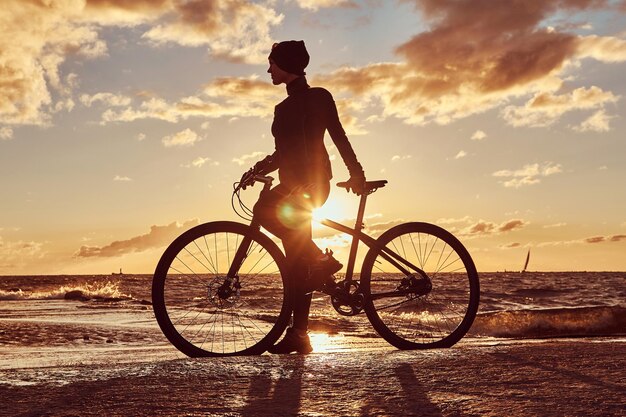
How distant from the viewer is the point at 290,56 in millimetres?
5168

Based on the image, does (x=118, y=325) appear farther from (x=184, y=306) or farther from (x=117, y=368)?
(x=117, y=368)

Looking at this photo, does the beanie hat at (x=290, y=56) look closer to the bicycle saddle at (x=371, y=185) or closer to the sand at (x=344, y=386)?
the bicycle saddle at (x=371, y=185)

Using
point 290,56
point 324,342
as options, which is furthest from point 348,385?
point 324,342

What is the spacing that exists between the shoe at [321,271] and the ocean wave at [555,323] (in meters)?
6.49

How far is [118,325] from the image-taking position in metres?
9.55

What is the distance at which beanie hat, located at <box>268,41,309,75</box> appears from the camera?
16.9 feet

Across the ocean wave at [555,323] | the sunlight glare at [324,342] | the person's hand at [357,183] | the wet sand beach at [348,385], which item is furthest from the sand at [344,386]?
the ocean wave at [555,323]

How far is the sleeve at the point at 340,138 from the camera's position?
17.0ft

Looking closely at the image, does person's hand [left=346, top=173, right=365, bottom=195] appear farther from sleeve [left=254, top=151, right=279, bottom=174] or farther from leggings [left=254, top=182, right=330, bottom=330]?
sleeve [left=254, top=151, right=279, bottom=174]

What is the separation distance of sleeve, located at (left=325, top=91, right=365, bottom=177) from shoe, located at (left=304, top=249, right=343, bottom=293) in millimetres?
722

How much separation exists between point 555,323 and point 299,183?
24.9 ft

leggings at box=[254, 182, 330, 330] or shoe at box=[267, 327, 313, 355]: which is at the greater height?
leggings at box=[254, 182, 330, 330]

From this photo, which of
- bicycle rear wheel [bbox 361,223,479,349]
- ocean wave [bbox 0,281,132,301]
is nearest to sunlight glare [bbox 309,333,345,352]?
bicycle rear wheel [bbox 361,223,479,349]

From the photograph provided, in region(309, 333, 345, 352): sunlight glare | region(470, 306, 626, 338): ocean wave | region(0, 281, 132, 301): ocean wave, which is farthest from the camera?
region(0, 281, 132, 301): ocean wave
